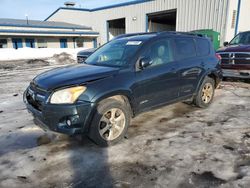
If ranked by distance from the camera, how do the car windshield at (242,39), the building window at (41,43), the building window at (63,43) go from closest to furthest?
the car windshield at (242,39), the building window at (41,43), the building window at (63,43)

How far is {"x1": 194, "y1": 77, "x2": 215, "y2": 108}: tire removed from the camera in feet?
18.3

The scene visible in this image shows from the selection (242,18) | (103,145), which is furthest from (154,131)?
(242,18)

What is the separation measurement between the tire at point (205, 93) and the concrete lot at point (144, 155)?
1.11 feet

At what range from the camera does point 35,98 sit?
3791 mm

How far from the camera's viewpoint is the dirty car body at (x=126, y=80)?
347 centimetres

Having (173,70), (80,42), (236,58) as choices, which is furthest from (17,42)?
(173,70)

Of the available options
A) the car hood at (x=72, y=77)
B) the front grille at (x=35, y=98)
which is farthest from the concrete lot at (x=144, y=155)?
the car hood at (x=72, y=77)

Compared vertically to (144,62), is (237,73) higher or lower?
lower

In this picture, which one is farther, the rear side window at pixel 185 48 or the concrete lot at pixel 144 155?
the rear side window at pixel 185 48

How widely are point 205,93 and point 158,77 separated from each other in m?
2.02

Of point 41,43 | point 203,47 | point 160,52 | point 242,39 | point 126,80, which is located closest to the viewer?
point 126,80

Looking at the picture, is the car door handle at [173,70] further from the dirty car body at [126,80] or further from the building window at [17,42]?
the building window at [17,42]

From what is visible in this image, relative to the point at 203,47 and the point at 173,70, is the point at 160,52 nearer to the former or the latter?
the point at 173,70

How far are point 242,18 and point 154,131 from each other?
57.3ft
